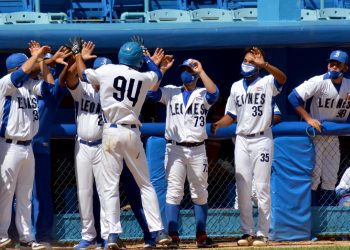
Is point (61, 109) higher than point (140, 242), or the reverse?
point (61, 109)

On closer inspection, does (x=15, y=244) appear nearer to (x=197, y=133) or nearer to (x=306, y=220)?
(x=197, y=133)

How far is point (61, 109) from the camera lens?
10547 mm

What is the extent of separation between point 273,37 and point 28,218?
302cm

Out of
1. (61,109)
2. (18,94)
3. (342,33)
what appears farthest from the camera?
(61,109)

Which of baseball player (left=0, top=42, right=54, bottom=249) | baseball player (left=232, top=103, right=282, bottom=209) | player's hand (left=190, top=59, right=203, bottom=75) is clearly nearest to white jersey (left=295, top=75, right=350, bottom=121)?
baseball player (left=232, top=103, right=282, bottom=209)

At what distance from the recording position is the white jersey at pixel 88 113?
28.1 ft

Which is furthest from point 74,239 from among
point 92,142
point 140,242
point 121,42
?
point 121,42

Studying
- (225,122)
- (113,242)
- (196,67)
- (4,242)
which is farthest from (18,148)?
(225,122)

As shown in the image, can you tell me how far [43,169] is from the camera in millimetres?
8906

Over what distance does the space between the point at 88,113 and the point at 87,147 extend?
0.29 m

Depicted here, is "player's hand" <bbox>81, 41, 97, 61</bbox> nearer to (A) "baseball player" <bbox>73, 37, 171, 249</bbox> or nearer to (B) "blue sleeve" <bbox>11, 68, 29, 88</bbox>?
(A) "baseball player" <bbox>73, 37, 171, 249</bbox>

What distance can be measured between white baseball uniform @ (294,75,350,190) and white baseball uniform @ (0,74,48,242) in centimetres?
257

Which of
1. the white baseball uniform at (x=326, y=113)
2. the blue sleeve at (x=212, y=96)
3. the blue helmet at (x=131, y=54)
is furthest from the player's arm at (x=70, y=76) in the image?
the white baseball uniform at (x=326, y=113)

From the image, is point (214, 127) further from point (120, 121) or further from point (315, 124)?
point (120, 121)
